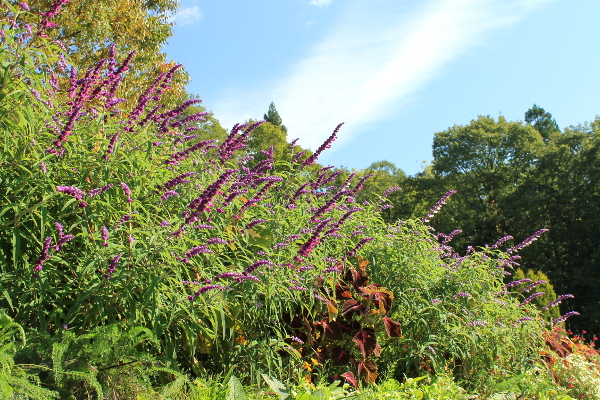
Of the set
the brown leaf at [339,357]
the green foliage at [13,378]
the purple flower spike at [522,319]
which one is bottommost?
the green foliage at [13,378]

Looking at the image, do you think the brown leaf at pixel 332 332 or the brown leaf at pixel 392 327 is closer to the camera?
the brown leaf at pixel 332 332

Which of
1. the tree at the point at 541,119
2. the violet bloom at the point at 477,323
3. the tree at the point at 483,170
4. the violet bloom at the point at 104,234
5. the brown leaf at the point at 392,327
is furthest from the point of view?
the tree at the point at 541,119

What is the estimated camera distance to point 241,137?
394cm

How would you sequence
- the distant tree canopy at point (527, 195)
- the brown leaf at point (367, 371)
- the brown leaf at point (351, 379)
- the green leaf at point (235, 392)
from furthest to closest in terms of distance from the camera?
the distant tree canopy at point (527, 195), the brown leaf at point (367, 371), the brown leaf at point (351, 379), the green leaf at point (235, 392)

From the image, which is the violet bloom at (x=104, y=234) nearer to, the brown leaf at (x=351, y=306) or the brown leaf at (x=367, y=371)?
the brown leaf at (x=351, y=306)

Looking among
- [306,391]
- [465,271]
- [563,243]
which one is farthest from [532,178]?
[306,391]

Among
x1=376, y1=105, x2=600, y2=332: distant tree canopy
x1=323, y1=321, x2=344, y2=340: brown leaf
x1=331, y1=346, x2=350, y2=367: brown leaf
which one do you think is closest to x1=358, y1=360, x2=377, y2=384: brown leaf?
Answer: x1=331, y1=346, x2=350, y2=367: brown leaf

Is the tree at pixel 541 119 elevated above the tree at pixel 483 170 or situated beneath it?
elevated above

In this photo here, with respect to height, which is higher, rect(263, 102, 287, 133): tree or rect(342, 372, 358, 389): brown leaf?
rect(263, 102, 287, 133): tree

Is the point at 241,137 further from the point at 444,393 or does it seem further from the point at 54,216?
the point at 444,393

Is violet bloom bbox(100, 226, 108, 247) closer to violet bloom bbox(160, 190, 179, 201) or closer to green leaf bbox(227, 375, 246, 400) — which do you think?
violet bloom bbox(160, 190, 179, 201)

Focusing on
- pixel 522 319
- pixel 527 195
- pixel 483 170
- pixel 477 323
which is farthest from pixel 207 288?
pixel 483 170

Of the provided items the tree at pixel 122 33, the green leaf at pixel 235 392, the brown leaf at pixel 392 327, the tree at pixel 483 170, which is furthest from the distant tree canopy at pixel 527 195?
the green leaf at pixel 235 392

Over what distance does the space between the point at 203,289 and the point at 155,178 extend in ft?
2.89
